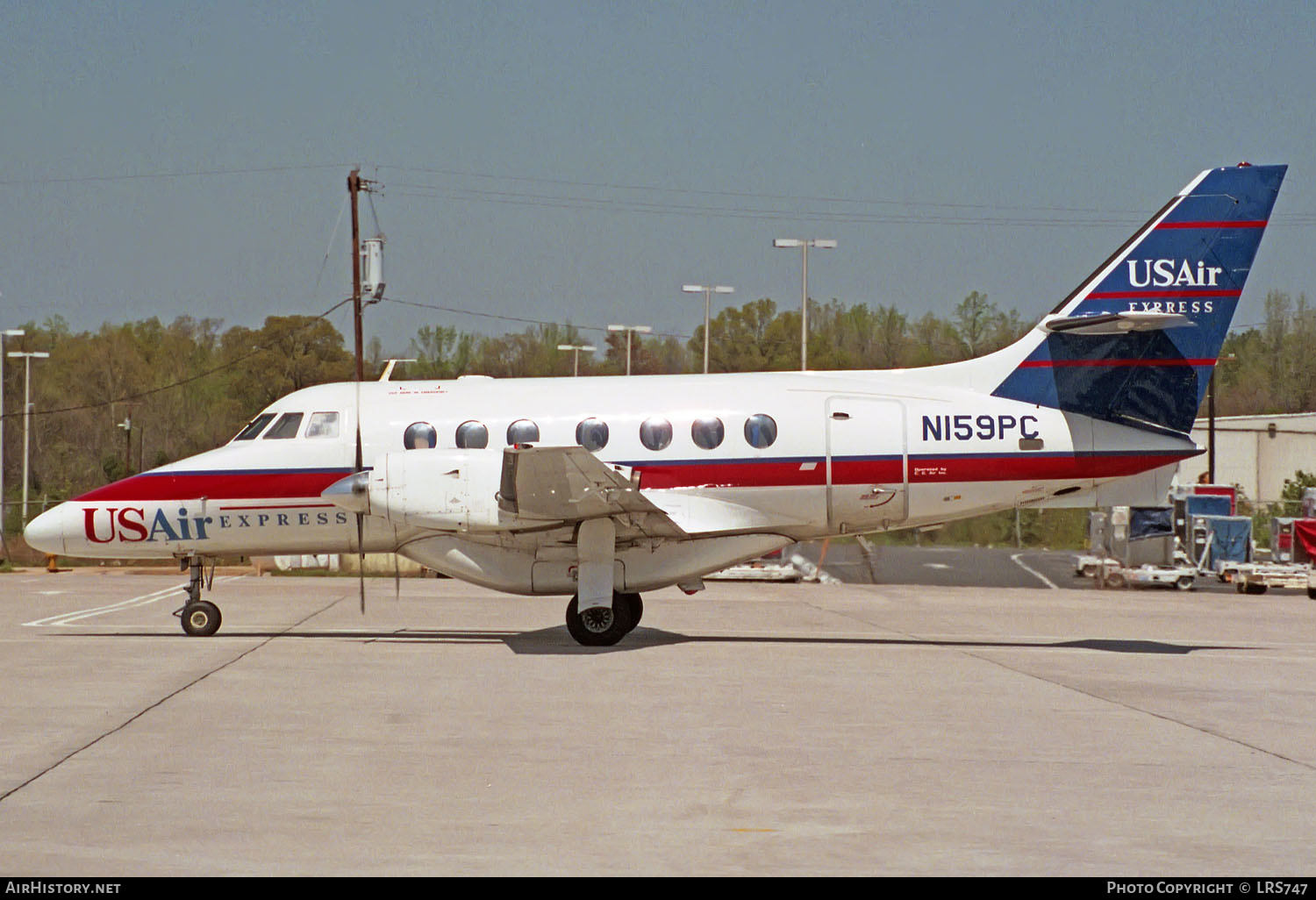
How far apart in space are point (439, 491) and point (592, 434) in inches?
91.8

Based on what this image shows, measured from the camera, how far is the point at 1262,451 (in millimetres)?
74000

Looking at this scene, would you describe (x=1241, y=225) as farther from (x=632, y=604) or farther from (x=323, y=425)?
(x=323, y=425)

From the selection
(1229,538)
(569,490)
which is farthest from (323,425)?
(1229,538)

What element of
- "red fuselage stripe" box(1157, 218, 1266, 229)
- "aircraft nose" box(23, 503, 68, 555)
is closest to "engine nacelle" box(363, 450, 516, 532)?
"aircraft nose" box(23, 503, 68, 555)

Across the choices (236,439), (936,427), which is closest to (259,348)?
(236,439)

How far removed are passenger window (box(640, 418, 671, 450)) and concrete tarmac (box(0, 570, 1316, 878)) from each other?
2.58 m

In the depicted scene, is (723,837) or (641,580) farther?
(641,580)

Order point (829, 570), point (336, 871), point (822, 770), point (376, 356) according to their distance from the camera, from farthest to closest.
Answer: point (376, 356) → point (829, 570) → point (822, 770) → point (336, 871)

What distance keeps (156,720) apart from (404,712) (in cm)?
197

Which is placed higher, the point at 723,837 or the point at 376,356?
the point at 376,356

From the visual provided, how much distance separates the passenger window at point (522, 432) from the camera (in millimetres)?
17984

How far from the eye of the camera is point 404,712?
11570 millimetres

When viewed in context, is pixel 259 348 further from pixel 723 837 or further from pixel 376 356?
pixel 723 837

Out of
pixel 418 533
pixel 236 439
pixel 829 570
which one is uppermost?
pixel 236 439
